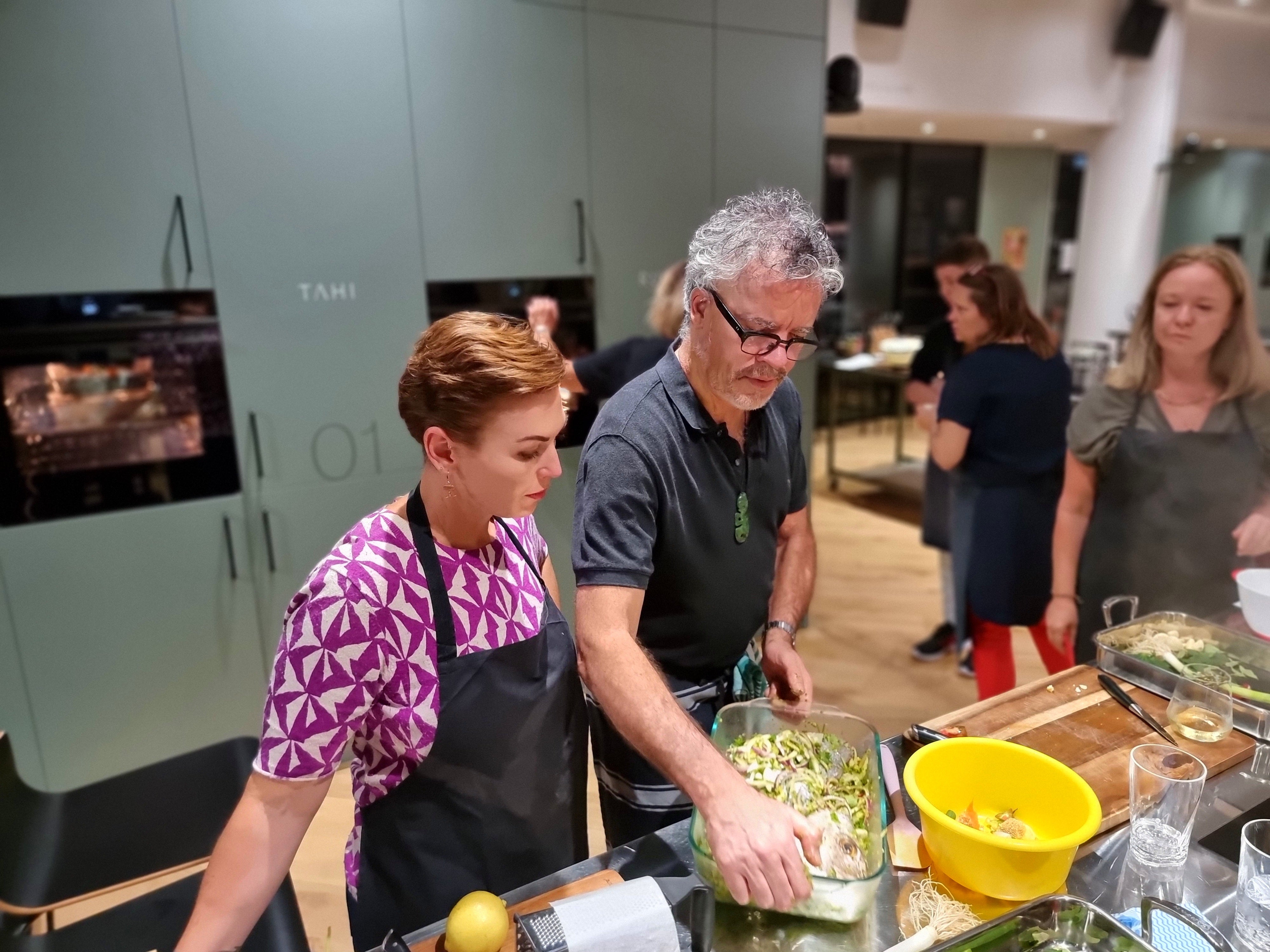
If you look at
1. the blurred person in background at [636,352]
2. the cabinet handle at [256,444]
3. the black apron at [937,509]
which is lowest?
the black apron at [937,509]

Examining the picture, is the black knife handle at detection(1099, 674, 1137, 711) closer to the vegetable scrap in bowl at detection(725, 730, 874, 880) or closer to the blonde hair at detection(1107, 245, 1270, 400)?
the vegetable scrap in bowl at detection(725, 730, 874, 880)

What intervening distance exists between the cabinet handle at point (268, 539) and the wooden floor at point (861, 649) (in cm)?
63

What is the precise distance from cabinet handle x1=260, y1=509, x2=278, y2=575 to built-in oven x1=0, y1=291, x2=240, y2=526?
0.36 ft

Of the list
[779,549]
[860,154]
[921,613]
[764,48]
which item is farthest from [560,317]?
[860,154]

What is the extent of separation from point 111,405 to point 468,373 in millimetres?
1763

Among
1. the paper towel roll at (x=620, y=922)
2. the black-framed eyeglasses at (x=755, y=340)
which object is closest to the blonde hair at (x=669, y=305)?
the black-framed eyeglasses at (x=755, y=340)

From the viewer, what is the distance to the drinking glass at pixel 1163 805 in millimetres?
1027

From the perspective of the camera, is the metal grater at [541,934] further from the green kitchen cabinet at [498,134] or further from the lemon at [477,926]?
the green kitchen cabinet at [498,134]

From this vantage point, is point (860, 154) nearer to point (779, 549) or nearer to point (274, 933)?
point (779, 549)

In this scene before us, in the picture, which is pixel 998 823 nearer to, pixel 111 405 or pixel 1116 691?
pixel 1116 691

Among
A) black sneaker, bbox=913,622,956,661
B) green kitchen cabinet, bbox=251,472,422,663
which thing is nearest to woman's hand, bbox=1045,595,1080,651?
black sneaker, bbox=913,622,956,661

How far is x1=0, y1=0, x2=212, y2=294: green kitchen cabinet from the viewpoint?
1984mm

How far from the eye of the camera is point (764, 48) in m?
2.98

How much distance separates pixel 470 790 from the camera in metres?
1.10
